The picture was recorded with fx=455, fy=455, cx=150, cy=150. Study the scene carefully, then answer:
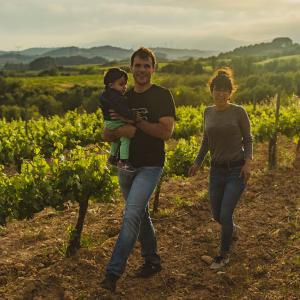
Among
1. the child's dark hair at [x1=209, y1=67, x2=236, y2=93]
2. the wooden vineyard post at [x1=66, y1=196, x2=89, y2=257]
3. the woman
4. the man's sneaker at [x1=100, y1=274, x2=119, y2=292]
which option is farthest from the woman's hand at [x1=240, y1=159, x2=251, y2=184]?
the wooden vineyard post at [x1=66, y1=196, x2=89, y2=257]

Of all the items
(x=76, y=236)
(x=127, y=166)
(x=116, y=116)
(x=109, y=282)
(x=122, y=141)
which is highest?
(x=116, y=116)

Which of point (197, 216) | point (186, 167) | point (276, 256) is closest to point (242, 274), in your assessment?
point (276, 256)

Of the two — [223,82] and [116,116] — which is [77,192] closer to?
[116,116]

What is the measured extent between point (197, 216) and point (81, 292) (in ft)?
10.5

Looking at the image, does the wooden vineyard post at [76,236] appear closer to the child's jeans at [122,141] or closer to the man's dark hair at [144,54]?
the child's jeans at [122,141]

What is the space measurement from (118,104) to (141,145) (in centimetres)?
50

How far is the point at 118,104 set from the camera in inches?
176

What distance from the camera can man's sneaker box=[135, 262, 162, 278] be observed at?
17.3 feet

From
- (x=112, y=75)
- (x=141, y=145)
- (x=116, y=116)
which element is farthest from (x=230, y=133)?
(x=112, y=75)

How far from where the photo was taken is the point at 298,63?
314 ft

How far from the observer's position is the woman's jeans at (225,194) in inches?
200

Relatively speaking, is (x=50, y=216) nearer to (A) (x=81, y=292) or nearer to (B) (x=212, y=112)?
(A) (x=81, y=292)

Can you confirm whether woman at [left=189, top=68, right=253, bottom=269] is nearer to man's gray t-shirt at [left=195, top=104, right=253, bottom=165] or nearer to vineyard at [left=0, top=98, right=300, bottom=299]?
man's gray t-shirt at [left=195, top=104, right=253, bottom=165]

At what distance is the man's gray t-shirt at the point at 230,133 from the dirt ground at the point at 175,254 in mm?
1433
